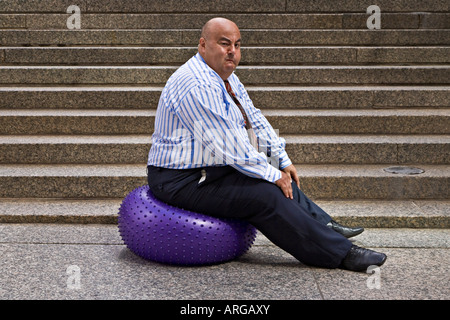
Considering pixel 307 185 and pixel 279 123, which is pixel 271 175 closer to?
pixel 307 185

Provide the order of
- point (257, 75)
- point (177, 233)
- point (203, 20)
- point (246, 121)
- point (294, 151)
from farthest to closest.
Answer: point (203, 20), point (257, 75), point (294, 151), point (246, 121), point (177, 233)

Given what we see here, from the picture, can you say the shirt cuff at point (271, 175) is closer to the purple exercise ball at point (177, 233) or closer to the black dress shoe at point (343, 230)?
the purple exercise ball at point (177, 233)

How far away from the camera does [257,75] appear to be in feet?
23.9

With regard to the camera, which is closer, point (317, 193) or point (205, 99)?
point (205, 99)

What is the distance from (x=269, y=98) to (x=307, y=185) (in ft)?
4.91

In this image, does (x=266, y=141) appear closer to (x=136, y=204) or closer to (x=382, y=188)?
(x=136, y=204)

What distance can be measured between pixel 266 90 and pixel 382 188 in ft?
6.05

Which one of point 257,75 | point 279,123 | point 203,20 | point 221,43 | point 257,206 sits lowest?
point 257,206

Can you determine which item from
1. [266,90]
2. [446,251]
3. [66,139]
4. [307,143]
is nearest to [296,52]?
[266,90]

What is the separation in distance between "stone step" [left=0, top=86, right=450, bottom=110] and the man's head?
2532 millimetres

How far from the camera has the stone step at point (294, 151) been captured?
240 inches

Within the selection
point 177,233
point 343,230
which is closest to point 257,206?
point 177,233
